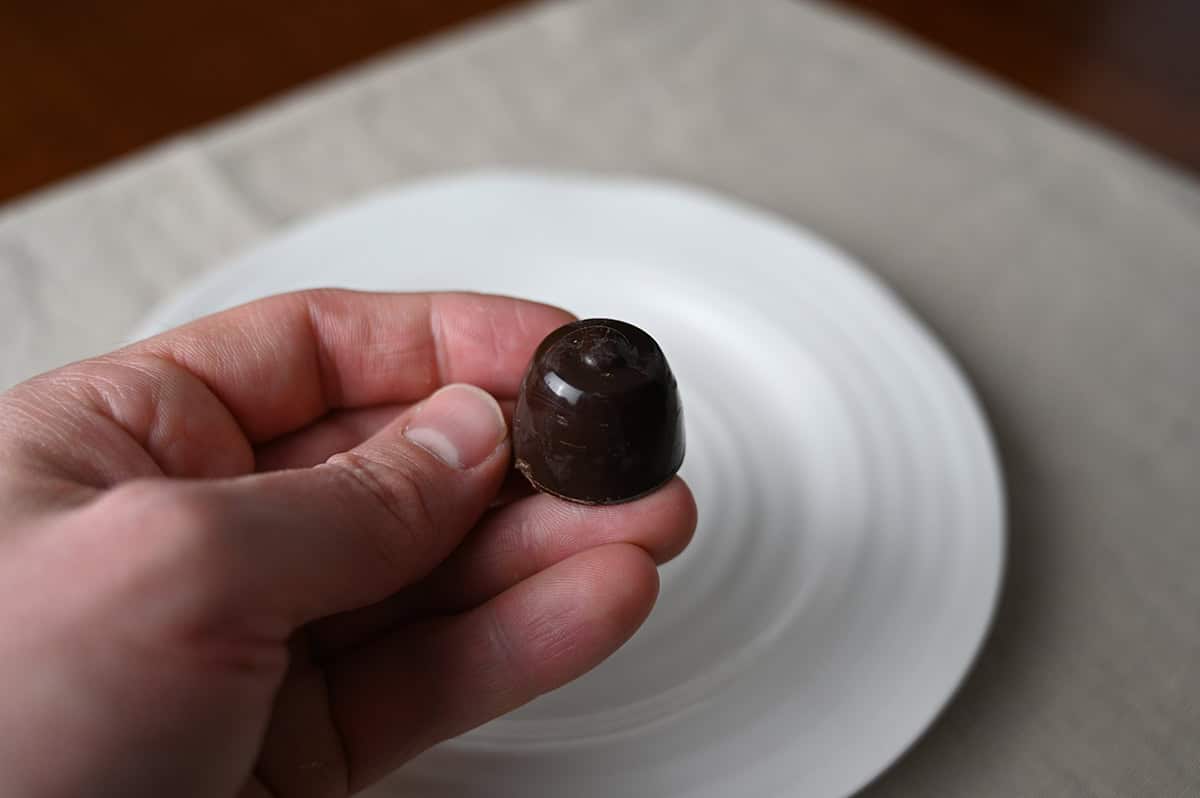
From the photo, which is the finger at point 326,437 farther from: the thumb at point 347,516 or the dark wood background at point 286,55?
the dark wood background at point 286,55

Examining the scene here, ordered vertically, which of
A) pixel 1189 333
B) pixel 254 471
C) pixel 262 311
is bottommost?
pixel 1189 333

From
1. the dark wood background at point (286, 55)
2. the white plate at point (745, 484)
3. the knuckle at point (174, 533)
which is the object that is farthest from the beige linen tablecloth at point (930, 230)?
the knuckle at point (174, 533)

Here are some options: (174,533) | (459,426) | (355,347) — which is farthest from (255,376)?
(174,533)

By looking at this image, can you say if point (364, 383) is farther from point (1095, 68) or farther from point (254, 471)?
point (1095, 68)

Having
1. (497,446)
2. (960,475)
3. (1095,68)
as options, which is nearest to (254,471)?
(497,446)

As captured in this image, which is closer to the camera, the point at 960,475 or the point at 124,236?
the point at 960,475

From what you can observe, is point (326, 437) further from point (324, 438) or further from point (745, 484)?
point (745, 484)

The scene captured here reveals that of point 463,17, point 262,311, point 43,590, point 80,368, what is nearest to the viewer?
point 43,590
